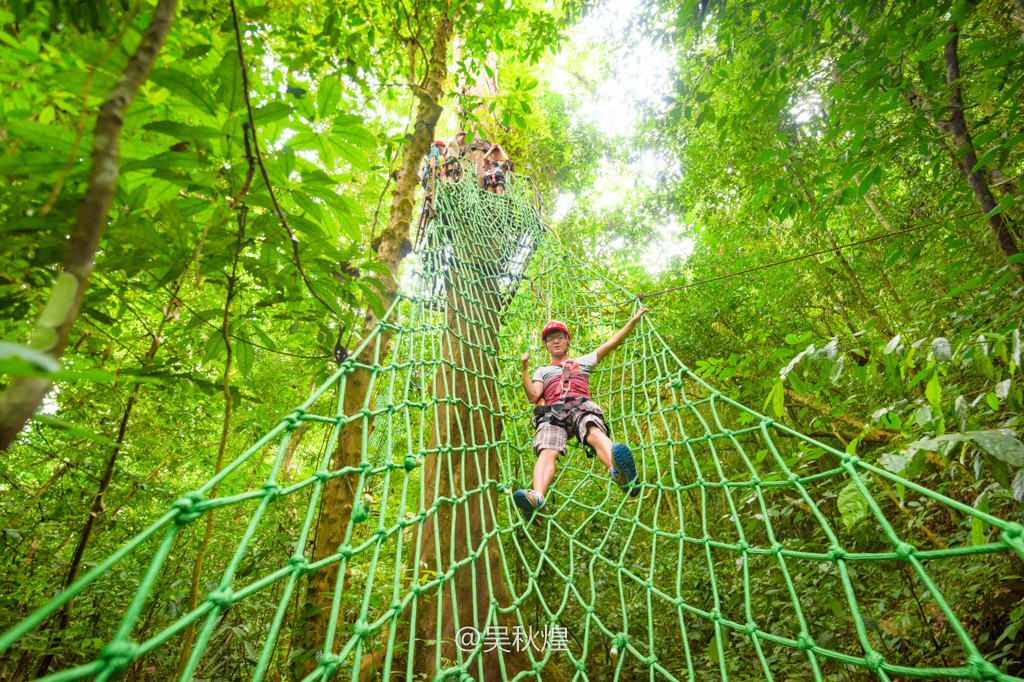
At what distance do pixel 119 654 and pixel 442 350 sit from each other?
5.08 feet

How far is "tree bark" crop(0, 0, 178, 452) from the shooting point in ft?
0.72

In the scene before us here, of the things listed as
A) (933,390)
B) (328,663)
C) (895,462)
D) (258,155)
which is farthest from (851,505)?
(258,155)

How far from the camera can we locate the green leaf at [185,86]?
0.54m

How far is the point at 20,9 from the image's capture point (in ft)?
1.45

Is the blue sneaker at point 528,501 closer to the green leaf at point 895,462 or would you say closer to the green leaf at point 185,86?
the green leaf at point 895,462

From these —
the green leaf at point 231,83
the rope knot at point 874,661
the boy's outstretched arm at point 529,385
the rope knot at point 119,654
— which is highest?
the boy's outstretched arm at point 529,385

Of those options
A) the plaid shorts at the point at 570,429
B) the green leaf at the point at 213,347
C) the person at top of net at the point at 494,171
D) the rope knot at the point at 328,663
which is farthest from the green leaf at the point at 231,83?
the person at top of net at the point at 494,171

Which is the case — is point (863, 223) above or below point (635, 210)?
below

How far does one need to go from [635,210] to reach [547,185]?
3.59ft

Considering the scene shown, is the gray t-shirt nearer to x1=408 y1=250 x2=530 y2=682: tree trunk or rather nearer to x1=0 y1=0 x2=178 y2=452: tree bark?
x1=408 y1=250 x2=530 y2=682: tree trunk

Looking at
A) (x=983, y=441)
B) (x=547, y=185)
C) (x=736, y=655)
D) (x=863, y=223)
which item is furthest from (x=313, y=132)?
(x=547, y=185)

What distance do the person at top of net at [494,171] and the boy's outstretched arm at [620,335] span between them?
1903 mm

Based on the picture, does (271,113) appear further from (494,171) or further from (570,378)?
(494,171)

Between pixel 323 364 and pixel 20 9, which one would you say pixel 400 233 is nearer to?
pixel 323 364
